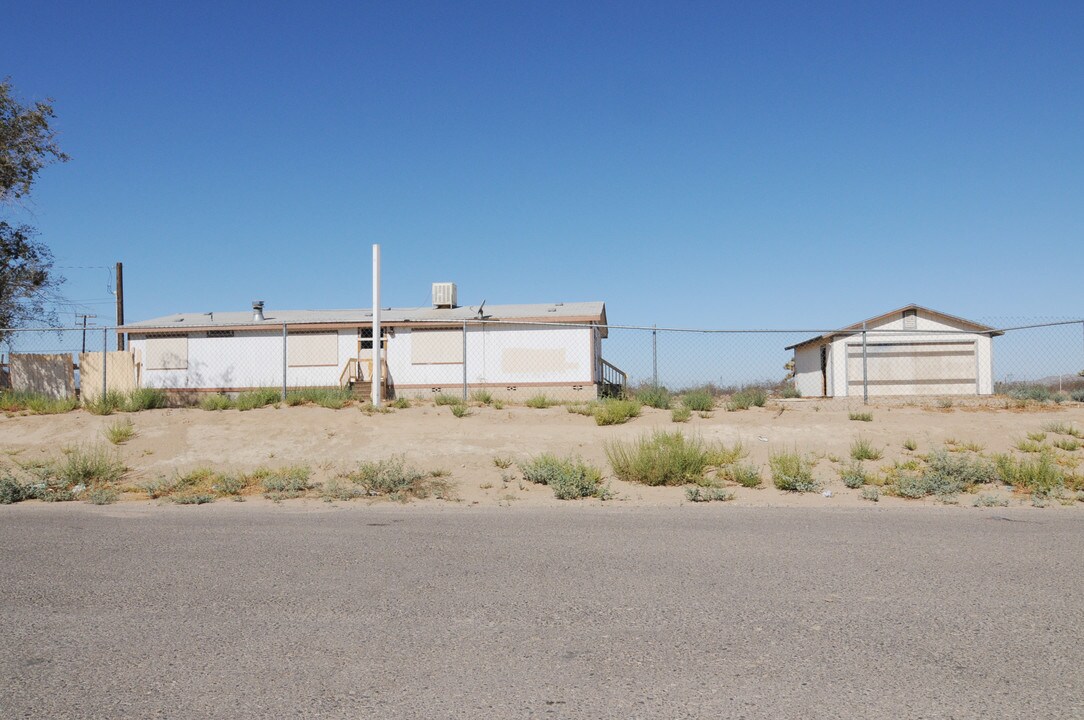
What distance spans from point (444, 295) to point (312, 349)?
5827 mm

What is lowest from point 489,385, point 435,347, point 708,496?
point 708,496

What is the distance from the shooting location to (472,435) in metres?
14.9

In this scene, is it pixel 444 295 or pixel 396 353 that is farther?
pixel 444 295

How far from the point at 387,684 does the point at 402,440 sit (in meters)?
11.0

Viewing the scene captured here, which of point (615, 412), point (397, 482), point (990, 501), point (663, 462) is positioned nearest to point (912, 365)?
point (615, 412)

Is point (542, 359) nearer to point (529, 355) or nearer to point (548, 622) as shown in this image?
Answer: point (529, 355)

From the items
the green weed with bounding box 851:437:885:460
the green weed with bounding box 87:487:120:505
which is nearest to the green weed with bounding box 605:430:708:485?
the green weed with bounding box 851:437:885:460

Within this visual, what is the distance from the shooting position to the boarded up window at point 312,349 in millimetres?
28047

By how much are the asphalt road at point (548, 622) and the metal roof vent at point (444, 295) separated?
24.1 metres

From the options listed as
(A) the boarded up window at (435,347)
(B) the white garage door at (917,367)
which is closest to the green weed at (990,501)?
(B) the white garage door at (917,367)

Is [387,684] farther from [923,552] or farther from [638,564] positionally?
[923,552]

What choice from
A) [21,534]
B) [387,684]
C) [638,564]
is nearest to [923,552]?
[638,564]

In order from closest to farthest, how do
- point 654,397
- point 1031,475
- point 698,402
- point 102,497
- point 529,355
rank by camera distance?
point 102,497
point 1031,475
point 698,402
point 654,397
point 529,355

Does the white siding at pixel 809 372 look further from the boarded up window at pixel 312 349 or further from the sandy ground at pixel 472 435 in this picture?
the boarded up window at pixel 312 349
